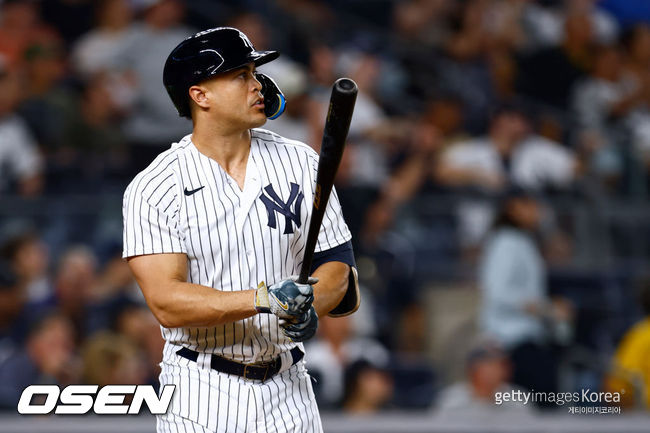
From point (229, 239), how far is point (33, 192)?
13.7 ft

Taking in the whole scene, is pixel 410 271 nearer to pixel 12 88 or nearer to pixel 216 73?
pixel 12 88

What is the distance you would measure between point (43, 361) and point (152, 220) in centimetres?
326

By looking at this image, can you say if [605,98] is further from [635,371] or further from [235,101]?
Answer: [235,101]

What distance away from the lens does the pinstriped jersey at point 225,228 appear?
2.58 m

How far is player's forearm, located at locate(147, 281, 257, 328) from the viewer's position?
8.00 feet

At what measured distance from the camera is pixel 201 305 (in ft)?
8.02

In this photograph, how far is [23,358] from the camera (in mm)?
5535

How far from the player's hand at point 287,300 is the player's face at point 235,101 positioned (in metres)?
0.50

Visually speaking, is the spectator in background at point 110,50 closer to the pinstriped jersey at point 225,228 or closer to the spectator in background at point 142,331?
the spectator in background at point 142,331

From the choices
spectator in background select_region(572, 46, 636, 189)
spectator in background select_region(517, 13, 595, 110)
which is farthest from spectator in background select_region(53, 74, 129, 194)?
spectator in background select_region(517, 13, 595, 110)

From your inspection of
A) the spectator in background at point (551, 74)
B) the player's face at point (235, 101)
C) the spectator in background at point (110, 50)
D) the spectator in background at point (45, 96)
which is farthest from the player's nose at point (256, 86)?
the spectator in background at point (551, 74)

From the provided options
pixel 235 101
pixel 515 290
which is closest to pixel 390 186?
pixel 515 290

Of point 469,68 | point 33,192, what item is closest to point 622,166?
point 469,68

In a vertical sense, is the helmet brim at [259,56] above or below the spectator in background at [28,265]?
above
